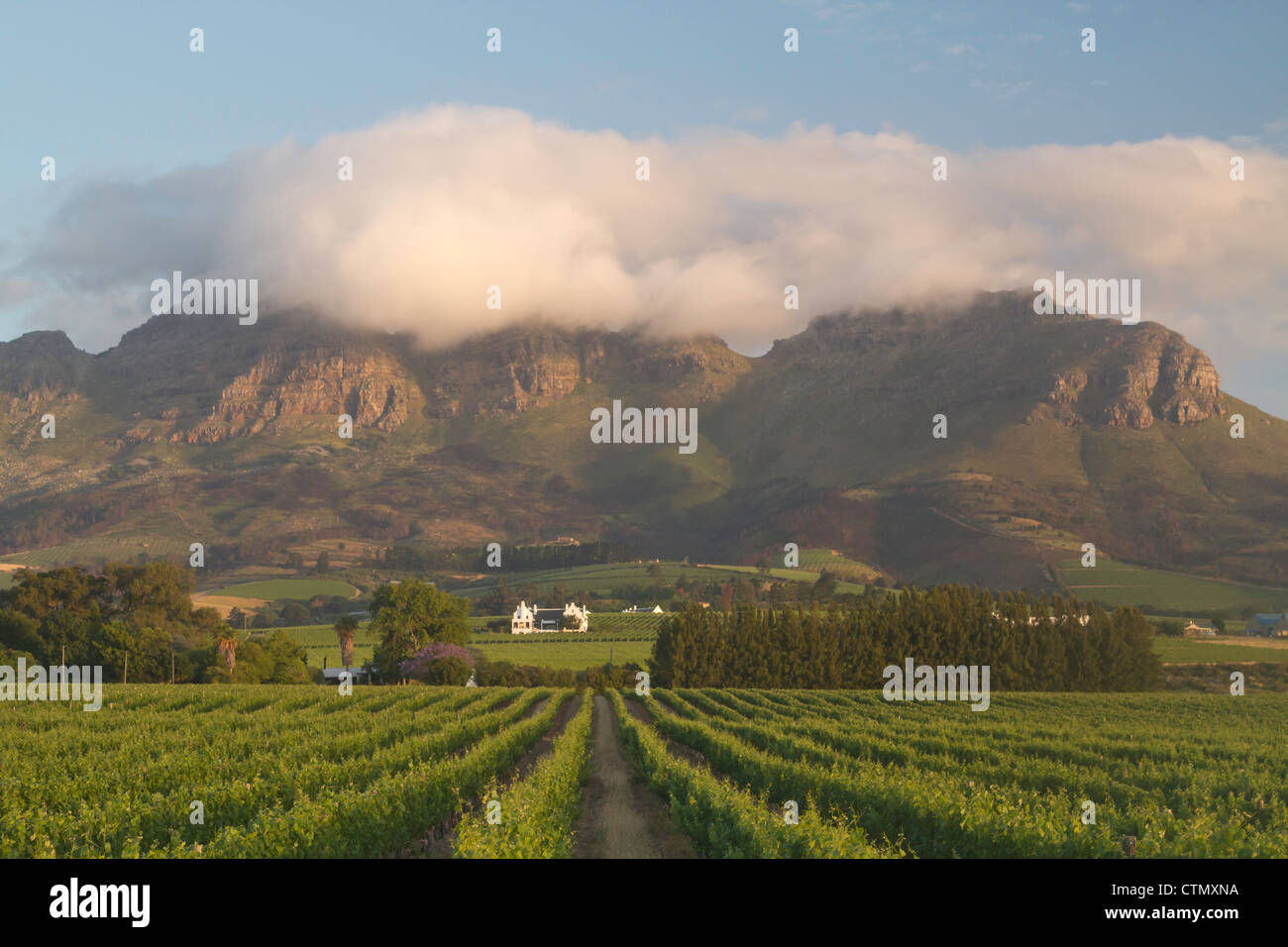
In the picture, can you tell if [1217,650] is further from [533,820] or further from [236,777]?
[533,820]

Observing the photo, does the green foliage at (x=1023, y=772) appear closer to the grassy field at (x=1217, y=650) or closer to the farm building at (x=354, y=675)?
the farm building at (x=354, y=675)

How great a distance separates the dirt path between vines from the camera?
26781 millimetres

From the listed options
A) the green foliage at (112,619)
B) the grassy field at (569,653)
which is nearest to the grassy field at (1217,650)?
the grassy field at (569,653)

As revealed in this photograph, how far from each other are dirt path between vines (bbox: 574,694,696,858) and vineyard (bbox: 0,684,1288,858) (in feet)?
1.14

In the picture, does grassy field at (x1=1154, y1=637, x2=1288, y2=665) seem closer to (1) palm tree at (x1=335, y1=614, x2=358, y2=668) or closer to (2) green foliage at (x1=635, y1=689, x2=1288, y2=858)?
(2) green foliage at (x1=635, y1=689, x2=1288, y2=858)

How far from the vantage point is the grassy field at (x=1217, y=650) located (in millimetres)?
135000

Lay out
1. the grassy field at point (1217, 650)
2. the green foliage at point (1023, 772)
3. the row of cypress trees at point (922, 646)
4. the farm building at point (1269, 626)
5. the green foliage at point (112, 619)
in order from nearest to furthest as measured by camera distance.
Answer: the green foliage at point (1023, 772)
the green foliage at point (112, 619)
the row of cypress trees at point (922, 646)
the grassy field at point (1217, 650)
the farm building at point (1269, 626)

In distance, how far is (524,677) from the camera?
433 feet

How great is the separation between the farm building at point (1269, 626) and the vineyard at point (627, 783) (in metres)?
134

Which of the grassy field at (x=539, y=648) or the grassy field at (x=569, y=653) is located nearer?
the grassy field at (x=569, y=653)

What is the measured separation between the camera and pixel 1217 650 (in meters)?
146
